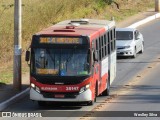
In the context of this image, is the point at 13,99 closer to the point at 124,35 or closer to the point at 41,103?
the point at 41,103

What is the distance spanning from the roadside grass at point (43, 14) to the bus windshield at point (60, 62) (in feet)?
16.0

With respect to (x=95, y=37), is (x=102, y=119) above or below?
Result: below

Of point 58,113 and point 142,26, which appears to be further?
point 142,26

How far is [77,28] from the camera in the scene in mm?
21844

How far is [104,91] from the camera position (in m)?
23.7

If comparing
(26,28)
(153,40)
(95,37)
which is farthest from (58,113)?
(153,40)

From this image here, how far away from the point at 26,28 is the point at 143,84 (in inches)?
455

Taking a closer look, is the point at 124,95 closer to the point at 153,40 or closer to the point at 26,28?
the point at 26,28

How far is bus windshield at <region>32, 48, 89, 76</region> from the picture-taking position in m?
20.5

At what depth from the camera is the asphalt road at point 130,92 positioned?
20.9 meters

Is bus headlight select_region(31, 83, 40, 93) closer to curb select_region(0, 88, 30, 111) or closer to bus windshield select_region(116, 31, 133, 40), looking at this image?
curb select_region(0, 88, 30, 111)

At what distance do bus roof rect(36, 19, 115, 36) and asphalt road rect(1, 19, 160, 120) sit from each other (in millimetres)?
2453

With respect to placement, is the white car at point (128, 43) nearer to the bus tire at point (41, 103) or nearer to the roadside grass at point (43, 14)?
Result: the roadside grass at point (43, 14)

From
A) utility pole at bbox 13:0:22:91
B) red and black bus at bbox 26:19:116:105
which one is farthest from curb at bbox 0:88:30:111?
red and black bus at bbox 26:19:116:105
